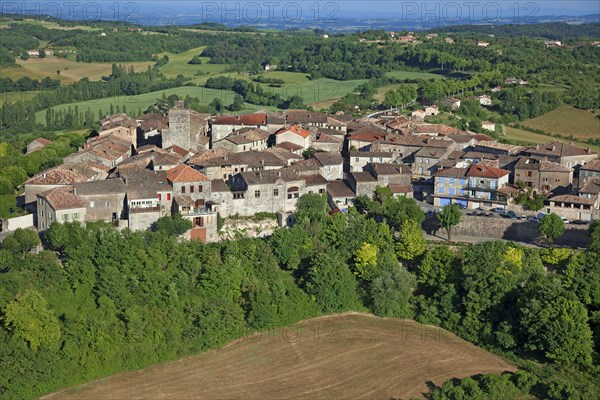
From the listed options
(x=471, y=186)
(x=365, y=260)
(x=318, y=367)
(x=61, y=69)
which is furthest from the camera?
(x=61, y=69)

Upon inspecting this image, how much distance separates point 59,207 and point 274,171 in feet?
26.1

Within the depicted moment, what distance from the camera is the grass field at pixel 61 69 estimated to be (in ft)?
218

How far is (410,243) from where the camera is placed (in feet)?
90.0

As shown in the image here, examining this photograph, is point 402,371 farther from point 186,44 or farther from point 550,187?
point 186,44

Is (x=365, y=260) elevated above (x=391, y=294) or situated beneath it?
elevated above

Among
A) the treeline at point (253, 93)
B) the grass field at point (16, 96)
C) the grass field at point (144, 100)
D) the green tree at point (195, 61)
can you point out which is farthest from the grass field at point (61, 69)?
the treeline at point (253, 93)

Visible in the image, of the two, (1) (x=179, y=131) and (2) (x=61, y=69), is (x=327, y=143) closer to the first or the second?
(1) (x=179, y=131)

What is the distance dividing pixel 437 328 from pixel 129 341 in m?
9.33

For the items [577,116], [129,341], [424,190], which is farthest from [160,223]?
[577,116]

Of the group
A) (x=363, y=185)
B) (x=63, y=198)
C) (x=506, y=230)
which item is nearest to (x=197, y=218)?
(x=63, y=198)

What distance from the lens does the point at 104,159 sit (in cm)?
3312

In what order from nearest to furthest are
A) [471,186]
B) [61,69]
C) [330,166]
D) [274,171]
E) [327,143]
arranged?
1. [274,171]
2. [471,186]
3. [330,166]
4. [327,143]
5. [61,69]

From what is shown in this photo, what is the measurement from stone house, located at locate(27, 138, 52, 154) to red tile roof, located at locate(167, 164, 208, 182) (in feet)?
41.6

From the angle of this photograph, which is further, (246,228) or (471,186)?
(471,186)
